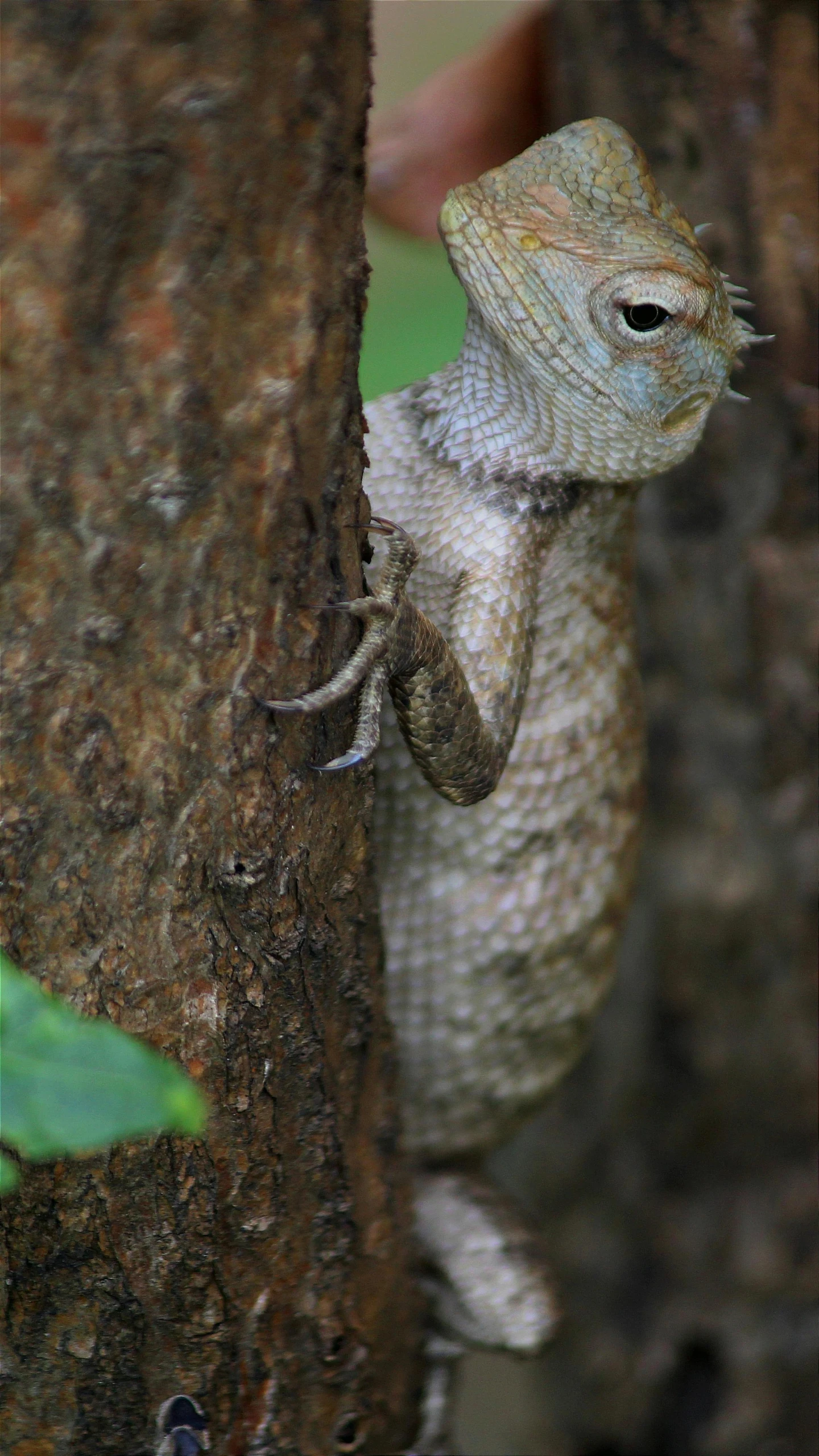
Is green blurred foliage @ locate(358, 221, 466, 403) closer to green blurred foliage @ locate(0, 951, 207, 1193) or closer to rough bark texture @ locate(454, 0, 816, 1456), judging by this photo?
rough bark texture @ locate(454, 0, 816, 1456)

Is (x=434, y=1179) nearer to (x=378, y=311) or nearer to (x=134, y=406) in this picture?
(x=134, y=406)

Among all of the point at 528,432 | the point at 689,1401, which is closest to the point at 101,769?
the point at 528,432

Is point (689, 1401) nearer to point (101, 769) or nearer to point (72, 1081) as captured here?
point (101, 769)

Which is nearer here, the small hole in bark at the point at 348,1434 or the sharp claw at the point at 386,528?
the sharp claw at the point at 386,528

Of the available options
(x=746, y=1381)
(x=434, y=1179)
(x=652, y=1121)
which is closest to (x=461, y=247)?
(x=434, y=1179)

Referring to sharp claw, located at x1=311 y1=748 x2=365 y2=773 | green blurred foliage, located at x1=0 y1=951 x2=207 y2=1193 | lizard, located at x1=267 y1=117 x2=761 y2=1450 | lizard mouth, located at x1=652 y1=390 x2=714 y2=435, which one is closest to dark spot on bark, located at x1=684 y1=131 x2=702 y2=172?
lizard, located at x1=267 y1=117 x2=761 y2=1450

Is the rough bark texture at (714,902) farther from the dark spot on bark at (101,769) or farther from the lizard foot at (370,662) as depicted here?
the dark spot on bark at (101,769)

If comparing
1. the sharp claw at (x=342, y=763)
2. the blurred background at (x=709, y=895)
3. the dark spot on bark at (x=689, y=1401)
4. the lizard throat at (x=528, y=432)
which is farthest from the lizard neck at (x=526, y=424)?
the dark spot on bark at (x=689, y=1401)

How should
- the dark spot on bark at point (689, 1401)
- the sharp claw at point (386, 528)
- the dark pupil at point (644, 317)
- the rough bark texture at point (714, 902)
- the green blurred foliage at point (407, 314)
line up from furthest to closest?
1. the green blurred foliage at point (407, 314)
2. the dark spot on bark at point (689, 1401)
3. the rough bark texture at point (714, 902)
4. the dark pupil at point (644, 317)
5. the sharp claw at point (386, 528)
